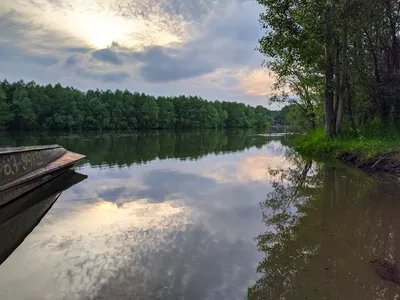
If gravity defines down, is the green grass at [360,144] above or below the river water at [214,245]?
above

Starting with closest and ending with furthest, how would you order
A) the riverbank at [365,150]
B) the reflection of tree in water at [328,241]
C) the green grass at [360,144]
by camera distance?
1. the reflection of tree in water at [328,241]
2. the riverbank at [365,150]
3. the green grass at [360,144]

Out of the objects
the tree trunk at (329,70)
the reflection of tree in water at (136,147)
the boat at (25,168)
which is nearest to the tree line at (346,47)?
the tree trunk at (329,70)

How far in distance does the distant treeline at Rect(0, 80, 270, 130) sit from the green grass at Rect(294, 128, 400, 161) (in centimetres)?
5696

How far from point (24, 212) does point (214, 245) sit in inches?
196

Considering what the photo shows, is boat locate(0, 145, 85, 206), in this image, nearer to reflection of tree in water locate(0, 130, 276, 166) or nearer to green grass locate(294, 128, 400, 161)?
reflection of tree in water locate(0, 130, 276, 166)

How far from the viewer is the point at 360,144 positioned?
14.9 metres

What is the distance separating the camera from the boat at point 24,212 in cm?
562

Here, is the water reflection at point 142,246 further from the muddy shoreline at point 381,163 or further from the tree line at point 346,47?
the tree line at point 346,47

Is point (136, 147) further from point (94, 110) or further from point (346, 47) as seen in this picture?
point (94, 110)

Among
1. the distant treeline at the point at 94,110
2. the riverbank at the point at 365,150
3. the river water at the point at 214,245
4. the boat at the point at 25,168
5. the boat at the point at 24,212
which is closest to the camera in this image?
the river water at the point at 214,245

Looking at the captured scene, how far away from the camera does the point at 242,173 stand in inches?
521

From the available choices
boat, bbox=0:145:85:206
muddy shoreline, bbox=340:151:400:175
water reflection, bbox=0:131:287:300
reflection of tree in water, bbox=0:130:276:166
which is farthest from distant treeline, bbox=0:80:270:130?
muddy shoreline, bbox=340:151:400:175

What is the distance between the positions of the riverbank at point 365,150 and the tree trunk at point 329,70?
3.29ft

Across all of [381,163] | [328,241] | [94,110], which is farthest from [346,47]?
[94,110]
